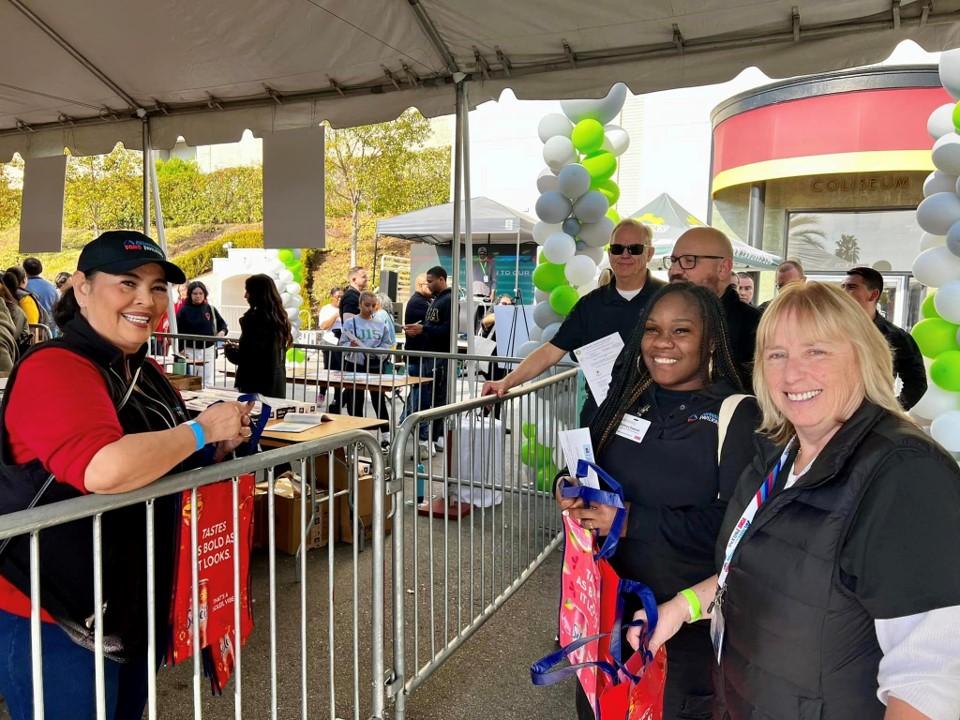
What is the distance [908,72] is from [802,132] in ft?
6.43

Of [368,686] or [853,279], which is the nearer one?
[368,686]

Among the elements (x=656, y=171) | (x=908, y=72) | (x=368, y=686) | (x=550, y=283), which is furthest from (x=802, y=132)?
(x=368, y=686)

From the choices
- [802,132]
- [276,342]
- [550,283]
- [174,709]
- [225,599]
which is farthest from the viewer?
[802,132]

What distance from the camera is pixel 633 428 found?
214 centimetres

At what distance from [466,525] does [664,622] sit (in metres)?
3.49

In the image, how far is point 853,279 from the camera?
4.94m

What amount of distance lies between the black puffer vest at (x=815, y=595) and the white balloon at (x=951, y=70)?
18.6 feet

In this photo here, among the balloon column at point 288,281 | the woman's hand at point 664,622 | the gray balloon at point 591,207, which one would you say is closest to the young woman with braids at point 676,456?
the woman's hand at point 664,622

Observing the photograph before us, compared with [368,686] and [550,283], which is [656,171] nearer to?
[550,283]

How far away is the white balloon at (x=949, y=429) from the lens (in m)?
5.67

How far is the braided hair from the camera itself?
2.16 metres

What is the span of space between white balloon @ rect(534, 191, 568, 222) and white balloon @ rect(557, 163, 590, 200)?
7cm

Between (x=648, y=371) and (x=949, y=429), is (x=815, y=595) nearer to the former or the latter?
(x=648, y=371)

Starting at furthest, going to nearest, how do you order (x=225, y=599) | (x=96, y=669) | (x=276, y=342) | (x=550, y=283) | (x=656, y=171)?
(x=656, y=171) < (x=550, y=283) < (x=276, y=342) < (x=225, y=599) < (x=96, y=669)
